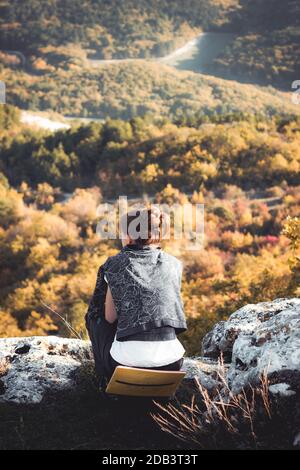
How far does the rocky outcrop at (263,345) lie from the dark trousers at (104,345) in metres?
0.51

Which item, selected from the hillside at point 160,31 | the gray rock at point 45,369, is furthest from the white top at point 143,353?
the hillside at point 160,31

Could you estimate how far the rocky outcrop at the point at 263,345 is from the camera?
9.59 feet

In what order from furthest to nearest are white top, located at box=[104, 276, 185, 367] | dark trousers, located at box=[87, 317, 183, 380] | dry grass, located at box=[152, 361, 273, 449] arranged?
dark trousers, located at box=[87, 317, 183, 380]
white top, located at box=[104, 276, 185, 367]
dry grass, located at box=[152, 361, 273, 449]

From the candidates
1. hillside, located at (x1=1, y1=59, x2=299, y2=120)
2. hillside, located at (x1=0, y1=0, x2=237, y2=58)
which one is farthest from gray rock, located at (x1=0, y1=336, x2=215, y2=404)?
hillside, located at (x1=0, y1=0, x2=237, y2=58)

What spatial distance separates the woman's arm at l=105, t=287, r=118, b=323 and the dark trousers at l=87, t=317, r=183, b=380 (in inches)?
2.3

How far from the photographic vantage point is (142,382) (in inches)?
114

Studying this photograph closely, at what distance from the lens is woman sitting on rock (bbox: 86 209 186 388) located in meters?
2.93

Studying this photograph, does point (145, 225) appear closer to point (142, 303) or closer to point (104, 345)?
point (142, 303)

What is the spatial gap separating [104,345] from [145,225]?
2.70 ft

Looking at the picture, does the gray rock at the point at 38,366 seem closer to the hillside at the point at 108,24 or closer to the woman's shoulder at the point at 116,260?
the woman's shoulder at the point at 116,260

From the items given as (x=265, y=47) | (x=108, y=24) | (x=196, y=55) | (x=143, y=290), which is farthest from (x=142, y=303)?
(x=108, y=24)

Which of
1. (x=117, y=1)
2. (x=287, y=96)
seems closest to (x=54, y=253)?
(x=287, y=96)

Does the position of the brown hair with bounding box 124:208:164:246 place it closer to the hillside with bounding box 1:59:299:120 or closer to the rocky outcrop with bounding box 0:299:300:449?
the rocky outcrop with bounding box 0:299:300:449
